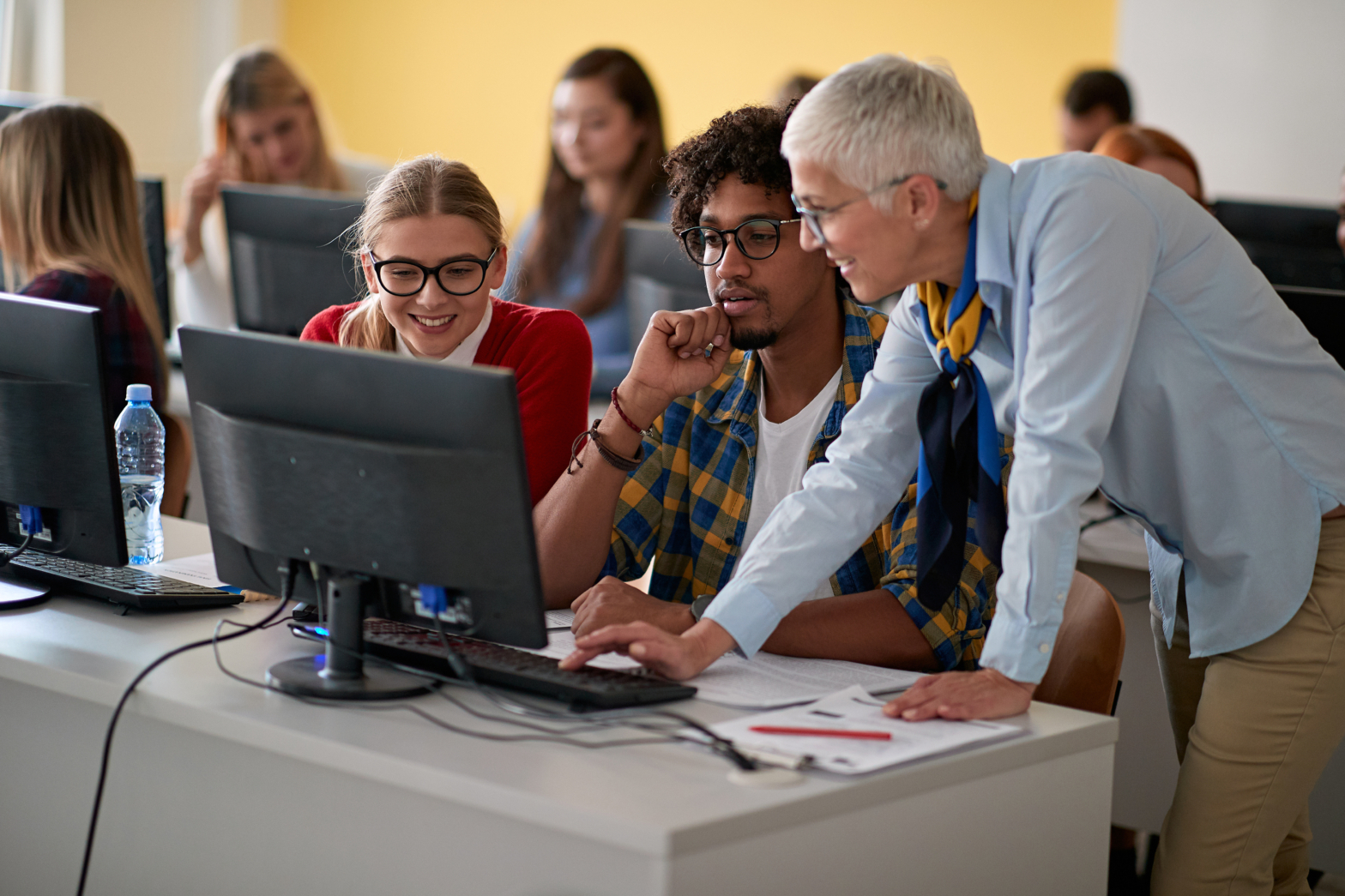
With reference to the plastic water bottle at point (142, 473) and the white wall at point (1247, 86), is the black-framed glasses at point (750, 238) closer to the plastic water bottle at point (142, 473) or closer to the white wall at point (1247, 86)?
the plastic water bottle at point (142, 473)

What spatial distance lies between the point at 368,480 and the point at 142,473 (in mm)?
1096

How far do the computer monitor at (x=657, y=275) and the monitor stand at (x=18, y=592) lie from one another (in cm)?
117

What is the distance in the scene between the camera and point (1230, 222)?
2.94m

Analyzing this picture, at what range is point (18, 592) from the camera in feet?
5.49

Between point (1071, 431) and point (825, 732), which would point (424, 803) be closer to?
point (825, 732)

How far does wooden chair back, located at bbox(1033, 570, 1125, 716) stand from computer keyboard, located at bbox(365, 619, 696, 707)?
1.58 ft

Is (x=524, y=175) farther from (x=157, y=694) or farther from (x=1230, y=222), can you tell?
(x=157, y=694)

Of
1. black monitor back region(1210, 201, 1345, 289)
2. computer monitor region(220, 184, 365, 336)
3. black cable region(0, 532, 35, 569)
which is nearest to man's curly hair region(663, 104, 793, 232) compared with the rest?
black cable region(0, 532, 35, 569)

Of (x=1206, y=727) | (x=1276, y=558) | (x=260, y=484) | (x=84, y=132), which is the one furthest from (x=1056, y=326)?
(x=84, y=132)

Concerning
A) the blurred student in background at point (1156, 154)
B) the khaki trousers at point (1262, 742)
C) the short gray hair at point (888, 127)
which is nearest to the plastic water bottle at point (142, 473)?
the short gray hair at point (888, 127)

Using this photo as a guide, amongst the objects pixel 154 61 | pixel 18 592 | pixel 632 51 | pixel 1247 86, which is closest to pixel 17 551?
pixel 18 592

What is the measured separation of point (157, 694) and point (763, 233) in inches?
35.8

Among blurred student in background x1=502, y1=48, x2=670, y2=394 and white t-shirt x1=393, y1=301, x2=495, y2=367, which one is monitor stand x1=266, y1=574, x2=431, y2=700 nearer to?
white t-shirt x1=393, y1=301, x2=495, y2=367

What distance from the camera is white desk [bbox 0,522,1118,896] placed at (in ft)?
3.57
